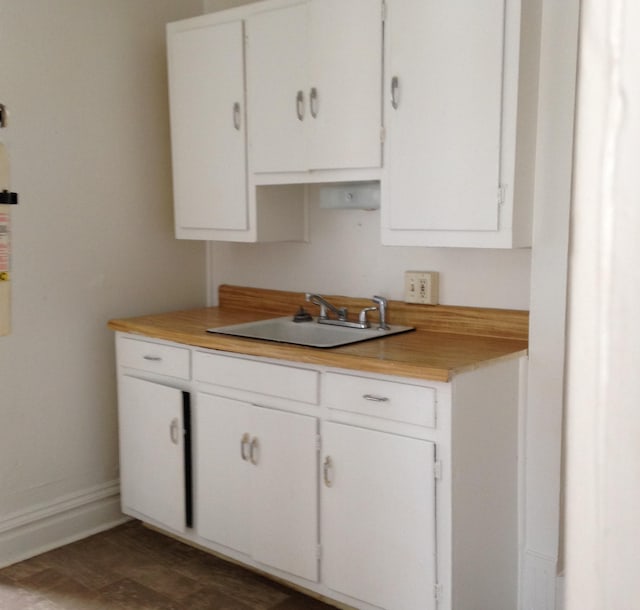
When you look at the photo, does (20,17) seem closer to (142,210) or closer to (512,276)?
(142,210)

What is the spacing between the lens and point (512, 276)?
2.47 metres

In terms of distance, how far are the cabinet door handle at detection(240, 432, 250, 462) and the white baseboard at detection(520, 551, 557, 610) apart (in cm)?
93

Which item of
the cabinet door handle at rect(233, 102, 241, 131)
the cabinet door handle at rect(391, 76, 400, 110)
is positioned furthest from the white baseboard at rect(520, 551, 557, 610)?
the cabinet door handle at rect(233, 102, 241, 131)

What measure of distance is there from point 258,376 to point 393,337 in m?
0.47

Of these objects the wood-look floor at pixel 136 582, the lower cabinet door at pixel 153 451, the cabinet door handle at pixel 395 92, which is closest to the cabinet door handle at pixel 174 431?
the lower cabinet door at pixel 153 451

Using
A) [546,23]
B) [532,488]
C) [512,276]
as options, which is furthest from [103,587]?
[546,23]

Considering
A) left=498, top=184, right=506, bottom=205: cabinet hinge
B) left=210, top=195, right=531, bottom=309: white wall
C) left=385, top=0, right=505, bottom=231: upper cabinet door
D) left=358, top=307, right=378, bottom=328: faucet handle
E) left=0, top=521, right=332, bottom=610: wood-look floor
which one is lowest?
left=0, top=521, right=332, bottom=610: wood-look floor

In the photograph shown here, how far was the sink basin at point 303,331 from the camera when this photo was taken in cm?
267

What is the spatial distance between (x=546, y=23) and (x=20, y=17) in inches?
71.1

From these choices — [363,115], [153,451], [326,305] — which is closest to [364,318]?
[326,305]

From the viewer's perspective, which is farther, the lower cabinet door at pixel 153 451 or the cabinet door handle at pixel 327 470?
the lower cabinet door at pixel 153 451

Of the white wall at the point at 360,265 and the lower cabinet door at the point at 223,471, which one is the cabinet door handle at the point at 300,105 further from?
the lower cabinet door at the point at 223,471

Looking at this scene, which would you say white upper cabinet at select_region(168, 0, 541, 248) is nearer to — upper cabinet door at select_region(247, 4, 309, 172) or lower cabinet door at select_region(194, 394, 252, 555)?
upper cabinet door at select_region(247, 4, 309, 172)

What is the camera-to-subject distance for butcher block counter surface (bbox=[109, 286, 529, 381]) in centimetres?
211
